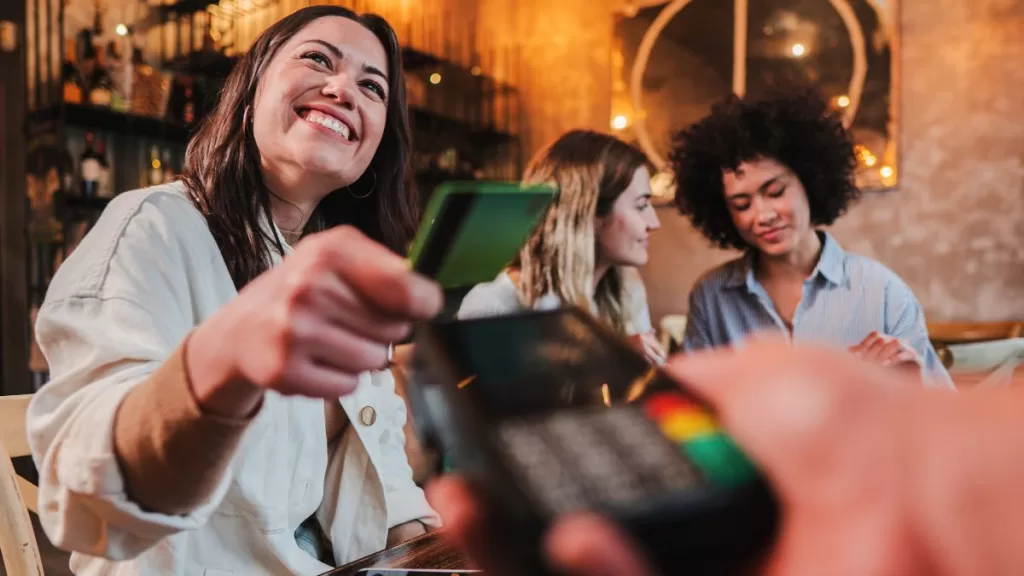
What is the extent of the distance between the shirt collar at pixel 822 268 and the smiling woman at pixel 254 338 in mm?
983

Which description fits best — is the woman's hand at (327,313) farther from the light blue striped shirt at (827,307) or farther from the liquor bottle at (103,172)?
the liquor bottle at (103,172)

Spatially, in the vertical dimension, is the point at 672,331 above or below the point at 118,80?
below

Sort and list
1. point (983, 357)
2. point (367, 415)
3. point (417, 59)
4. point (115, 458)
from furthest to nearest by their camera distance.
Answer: point (417, 59) → point (983, 357) → point (367, 415) → point (115, 458)

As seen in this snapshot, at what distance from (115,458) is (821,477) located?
48 cm

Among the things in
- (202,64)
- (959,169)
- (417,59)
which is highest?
(417,59)

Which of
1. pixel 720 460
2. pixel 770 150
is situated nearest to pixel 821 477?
pixel 720 460

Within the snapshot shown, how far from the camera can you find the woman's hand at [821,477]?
0.20 meters

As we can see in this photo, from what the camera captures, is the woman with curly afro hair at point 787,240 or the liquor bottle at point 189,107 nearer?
the woman with curly afro hair at point 787,240

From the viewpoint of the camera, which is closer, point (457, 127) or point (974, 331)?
point (974, 331)

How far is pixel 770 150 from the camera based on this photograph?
1.75m

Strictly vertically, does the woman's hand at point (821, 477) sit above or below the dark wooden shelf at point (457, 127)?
below

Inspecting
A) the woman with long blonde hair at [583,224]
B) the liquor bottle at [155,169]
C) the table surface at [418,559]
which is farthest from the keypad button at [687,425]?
the liquor bottle at [155,169]

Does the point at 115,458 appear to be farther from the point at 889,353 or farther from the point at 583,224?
the point at 583,224

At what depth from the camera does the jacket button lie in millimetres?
1057
